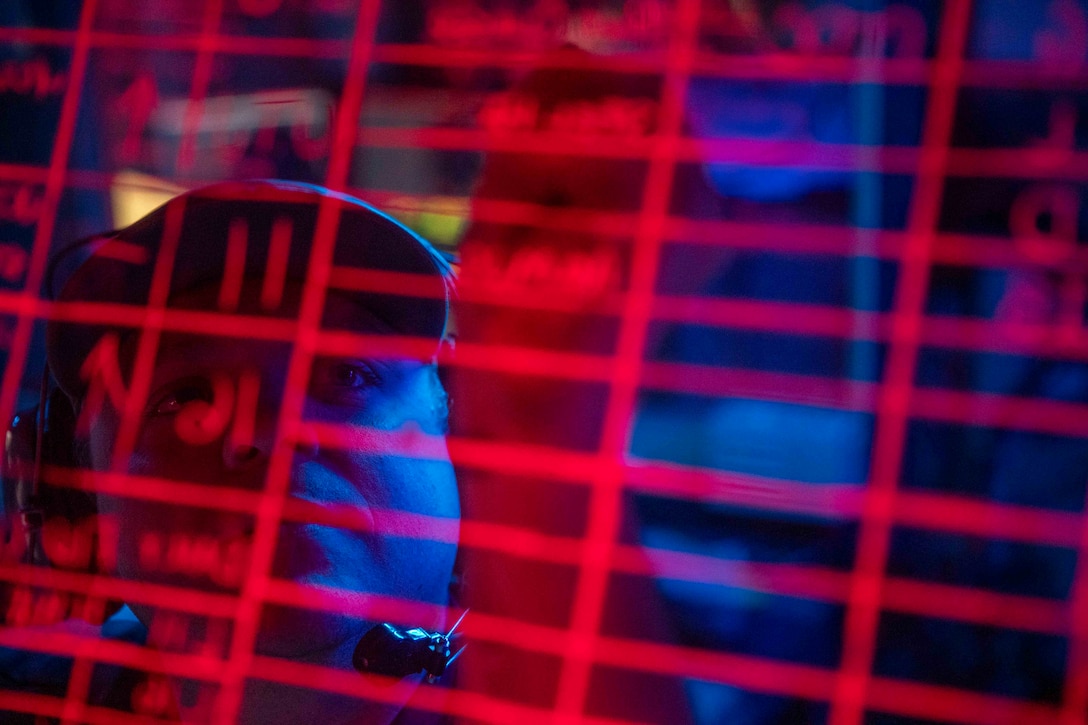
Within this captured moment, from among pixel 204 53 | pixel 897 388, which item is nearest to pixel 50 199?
pixel 204 53

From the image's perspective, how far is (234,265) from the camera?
0.70 metres

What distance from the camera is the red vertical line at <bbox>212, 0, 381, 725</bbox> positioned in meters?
0.62

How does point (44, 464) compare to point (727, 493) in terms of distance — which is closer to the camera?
point (727, 493)

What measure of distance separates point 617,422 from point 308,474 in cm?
26

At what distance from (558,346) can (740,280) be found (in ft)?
1.03

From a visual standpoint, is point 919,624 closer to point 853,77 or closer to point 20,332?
point 853,77

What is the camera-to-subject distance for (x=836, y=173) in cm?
83

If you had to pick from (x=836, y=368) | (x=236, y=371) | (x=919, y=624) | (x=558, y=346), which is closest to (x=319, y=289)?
(x=236, y=371)

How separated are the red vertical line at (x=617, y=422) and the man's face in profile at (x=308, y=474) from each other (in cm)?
13

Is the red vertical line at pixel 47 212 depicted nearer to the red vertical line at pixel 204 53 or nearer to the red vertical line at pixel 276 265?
the red vertical line at pixel 204 53

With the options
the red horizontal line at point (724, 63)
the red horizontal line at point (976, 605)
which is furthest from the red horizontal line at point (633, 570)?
the red horizontal line at point (724, 63)

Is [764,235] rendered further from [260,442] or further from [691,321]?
[260,442]

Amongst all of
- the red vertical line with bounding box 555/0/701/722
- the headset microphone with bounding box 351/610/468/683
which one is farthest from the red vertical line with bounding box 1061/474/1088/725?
the headset microphone with bounding box 351/610/468/683

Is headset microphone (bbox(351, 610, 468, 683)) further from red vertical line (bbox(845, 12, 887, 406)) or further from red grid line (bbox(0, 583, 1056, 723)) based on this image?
red vertical line (bbox(845, 12, 887, 406))
